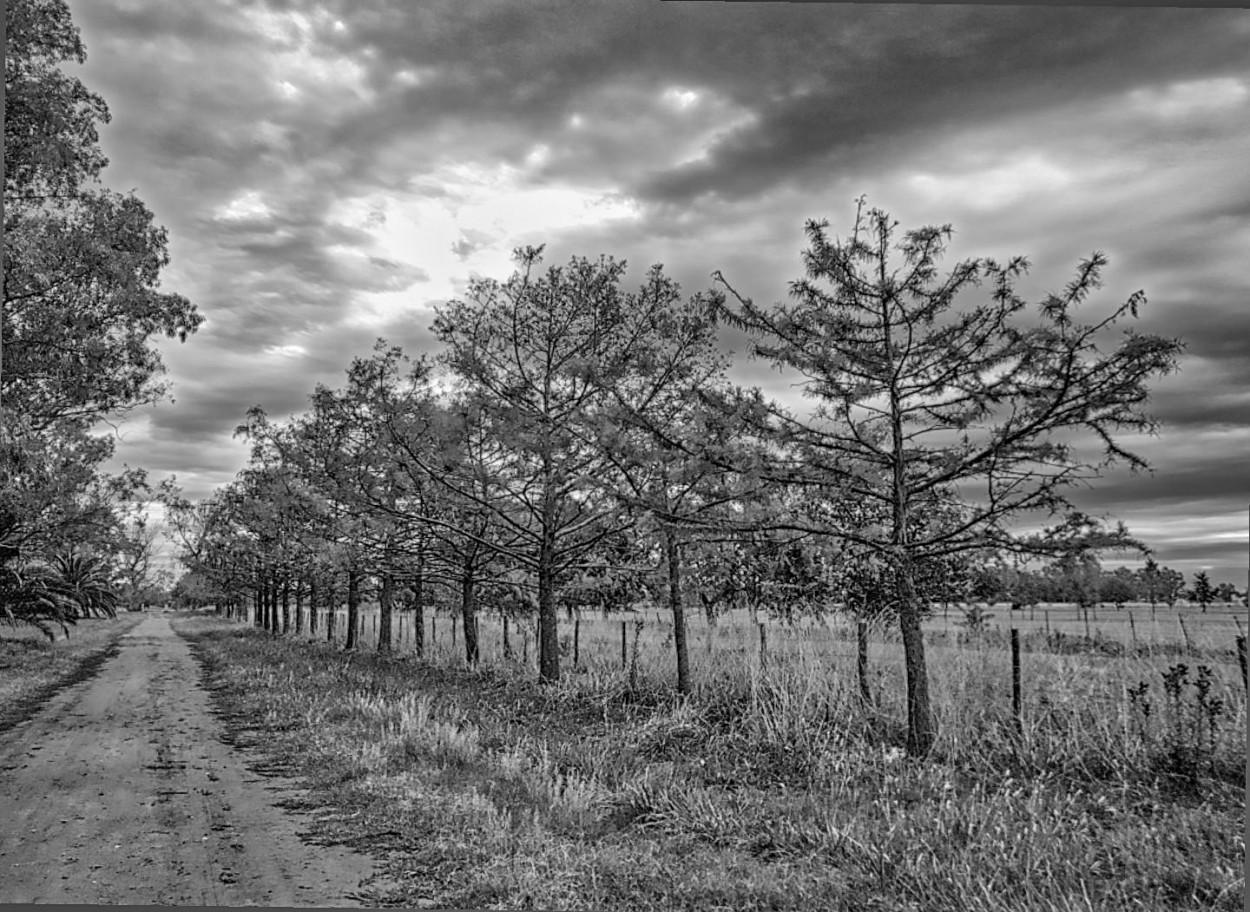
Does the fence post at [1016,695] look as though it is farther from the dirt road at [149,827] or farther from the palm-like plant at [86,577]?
the palm-like plant at [86,577]

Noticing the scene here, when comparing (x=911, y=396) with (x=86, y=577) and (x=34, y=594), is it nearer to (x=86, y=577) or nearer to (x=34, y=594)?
(x=34, y=594)

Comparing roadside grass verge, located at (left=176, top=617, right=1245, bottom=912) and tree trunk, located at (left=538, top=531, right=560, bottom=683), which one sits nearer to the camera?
roadside grass verge, located at (left=176, top=617, right=1245, bottom=912)

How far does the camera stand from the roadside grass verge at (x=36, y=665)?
9.95 meters

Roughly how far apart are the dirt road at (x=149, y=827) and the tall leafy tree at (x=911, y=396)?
3.90 meters

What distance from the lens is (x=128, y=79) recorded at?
5.35 meters

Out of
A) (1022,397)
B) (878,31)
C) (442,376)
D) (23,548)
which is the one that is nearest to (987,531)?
(1022,397)

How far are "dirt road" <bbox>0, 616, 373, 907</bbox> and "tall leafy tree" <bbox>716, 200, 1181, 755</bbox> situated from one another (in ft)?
12.8

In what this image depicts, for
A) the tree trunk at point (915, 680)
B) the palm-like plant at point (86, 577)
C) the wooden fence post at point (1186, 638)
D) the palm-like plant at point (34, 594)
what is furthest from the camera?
the palm-like plant at point (86, 577)

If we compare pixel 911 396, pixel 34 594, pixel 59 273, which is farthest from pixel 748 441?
pixel 34 594

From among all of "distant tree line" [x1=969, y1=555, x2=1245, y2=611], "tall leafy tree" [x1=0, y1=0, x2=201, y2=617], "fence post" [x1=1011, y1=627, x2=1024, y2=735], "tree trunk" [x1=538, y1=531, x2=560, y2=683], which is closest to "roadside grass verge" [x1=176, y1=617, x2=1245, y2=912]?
"fence post" [x1=1011, y1=627, x2=1024, y2=735]

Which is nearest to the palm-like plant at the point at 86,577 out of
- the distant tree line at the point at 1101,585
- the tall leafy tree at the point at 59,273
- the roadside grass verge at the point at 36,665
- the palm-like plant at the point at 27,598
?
the roadside grass verge at the point at 36,665

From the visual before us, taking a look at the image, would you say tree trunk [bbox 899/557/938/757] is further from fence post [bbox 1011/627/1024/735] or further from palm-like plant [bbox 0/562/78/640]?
palm-like plant [bbox 0/562/78/640]

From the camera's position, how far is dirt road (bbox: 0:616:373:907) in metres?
4.04

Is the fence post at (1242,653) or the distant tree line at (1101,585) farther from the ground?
the distant tree line at (1101,585)
